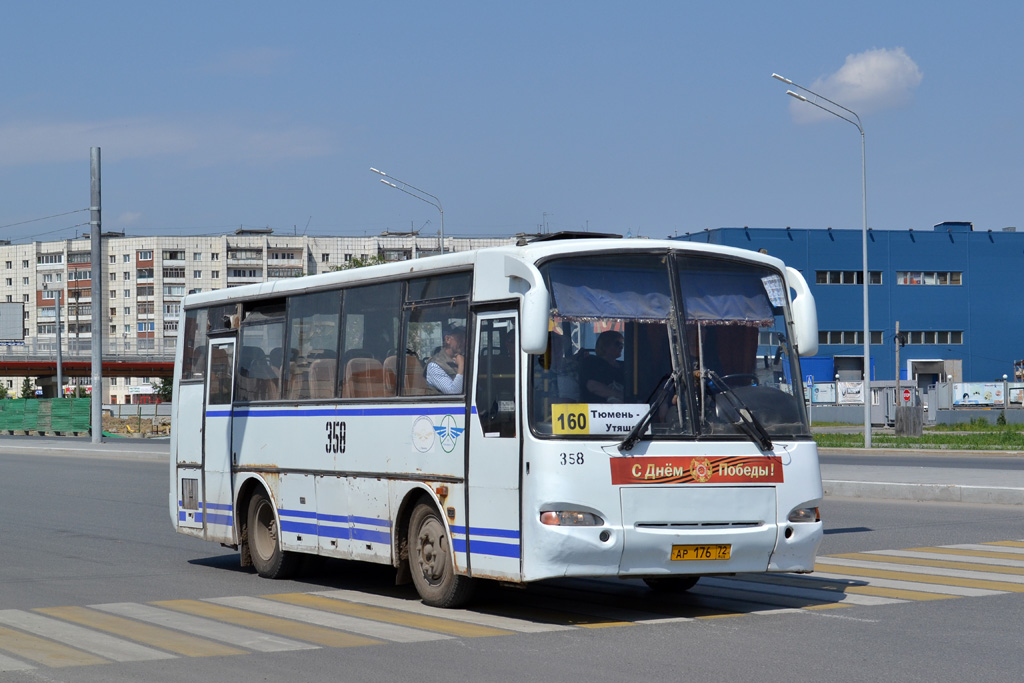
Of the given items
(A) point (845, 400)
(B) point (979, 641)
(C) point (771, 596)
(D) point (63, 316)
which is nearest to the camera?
(B) point (979, 641)

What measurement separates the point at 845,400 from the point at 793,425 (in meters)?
55.8

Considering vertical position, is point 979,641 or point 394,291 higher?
point 394,291

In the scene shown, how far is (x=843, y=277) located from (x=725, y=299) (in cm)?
7455

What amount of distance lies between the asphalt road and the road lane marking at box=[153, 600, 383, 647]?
23 mm

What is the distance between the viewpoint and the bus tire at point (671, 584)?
10922 mm

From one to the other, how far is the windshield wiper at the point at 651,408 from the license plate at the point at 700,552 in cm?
81

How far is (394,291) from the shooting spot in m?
11.1

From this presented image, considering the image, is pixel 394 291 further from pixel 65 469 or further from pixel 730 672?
pixel 65 469

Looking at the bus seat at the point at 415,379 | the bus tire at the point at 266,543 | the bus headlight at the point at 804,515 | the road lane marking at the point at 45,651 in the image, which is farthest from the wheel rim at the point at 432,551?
the road lane marking at the point at 45,651

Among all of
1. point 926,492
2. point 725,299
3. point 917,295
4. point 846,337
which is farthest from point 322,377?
point 917,295

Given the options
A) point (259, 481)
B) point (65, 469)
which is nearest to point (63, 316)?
point (65, 469)

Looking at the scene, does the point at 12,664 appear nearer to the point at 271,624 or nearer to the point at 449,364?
the point at 271,624

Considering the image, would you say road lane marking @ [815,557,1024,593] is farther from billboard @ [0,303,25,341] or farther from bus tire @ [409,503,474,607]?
billboard @ [0,303,25,341]

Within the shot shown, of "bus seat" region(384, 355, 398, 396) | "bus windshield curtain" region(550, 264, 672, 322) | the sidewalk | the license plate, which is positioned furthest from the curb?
"bus windshield curtain" region(550, 264, 672, 322)
